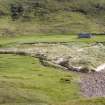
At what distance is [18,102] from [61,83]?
94.2ft

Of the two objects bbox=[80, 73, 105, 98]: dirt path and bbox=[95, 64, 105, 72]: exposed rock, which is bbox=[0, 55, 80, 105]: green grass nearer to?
bbox=[80, 73, 105, 98]: dirt path

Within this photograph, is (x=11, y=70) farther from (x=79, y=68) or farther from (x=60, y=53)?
(x=60, y=53)

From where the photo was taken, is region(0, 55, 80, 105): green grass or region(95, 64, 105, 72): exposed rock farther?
region(95, 64, 105, 72): exposed rock

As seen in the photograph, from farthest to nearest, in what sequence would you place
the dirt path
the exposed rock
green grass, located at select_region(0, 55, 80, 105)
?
the exposed rock, the dirt path, green grass, located at select_region(0, 55, 80, 105)

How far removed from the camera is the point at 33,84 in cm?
10219

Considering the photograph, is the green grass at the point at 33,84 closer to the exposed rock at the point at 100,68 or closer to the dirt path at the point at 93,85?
the dirt path at the point at 93,85

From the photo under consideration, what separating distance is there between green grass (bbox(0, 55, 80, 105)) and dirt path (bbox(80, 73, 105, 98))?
7.52ft

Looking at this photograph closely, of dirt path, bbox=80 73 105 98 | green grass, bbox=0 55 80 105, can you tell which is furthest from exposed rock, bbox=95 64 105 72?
green grass, bbox=0 55 80 105

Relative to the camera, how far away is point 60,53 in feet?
548

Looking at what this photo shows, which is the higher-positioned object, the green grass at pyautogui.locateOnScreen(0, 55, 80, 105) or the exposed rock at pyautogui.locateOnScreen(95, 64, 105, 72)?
the green grass at pyautogui.locateOnScreen(0, 55, 80, 105)

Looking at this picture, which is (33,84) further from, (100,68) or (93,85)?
(100,68)

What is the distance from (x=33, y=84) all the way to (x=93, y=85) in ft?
55.3

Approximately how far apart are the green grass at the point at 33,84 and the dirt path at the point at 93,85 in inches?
90.3

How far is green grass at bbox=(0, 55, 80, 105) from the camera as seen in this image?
3295 inches
